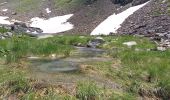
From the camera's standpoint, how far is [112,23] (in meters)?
76.8

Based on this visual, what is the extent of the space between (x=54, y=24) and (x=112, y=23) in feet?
78.5

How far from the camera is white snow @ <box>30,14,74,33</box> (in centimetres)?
9043

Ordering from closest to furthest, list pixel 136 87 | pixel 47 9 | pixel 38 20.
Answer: pixel 136 87 < pixel 38 20 < pixel 47 9

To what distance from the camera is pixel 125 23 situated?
71.5 m

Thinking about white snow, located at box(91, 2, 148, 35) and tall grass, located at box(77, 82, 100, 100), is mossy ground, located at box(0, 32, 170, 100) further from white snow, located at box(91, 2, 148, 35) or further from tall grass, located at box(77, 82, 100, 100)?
white snow, located at box(91, 2, 148, 35)

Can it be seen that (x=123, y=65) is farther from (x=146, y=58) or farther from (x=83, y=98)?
(x=83, y=98)

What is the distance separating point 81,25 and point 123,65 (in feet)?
216

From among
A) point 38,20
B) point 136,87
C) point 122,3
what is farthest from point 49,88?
point 38,20

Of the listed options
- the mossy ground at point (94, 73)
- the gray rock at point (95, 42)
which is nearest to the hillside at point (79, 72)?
the mossy ground at point (94, 73)

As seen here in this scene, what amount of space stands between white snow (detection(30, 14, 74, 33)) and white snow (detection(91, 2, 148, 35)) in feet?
35.4

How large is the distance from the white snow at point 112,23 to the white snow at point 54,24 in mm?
10784

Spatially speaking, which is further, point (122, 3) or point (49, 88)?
point (122, 3)

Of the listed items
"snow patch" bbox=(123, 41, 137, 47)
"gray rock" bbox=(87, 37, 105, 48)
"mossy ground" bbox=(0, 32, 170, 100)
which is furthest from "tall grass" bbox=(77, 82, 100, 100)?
"snow patch" bbox=(123, 41, 137, 47)

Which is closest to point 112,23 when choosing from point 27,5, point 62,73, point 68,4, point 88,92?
point 68,4
